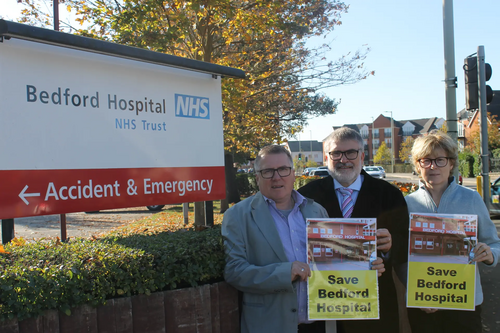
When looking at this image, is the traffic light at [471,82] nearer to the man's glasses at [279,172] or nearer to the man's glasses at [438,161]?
the man's glasses at [438,161]

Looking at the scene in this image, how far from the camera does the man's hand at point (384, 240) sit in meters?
2.54

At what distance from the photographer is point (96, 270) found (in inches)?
99.6

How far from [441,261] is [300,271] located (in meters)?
1.10

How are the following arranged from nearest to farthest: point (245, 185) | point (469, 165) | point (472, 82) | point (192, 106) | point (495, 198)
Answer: point (192, 106) → point (472, 82) → point (495, 198) → point (245, 185) → point (469, 165)

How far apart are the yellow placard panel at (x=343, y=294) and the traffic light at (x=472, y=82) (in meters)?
5.24

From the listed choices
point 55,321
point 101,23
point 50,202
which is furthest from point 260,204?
point 101,23

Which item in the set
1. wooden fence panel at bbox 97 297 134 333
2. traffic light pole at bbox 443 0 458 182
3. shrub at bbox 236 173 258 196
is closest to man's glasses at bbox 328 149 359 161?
wooden fence panel at bbox 97 297 134 333

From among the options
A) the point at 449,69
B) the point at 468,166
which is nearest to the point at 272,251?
the point at 449,69

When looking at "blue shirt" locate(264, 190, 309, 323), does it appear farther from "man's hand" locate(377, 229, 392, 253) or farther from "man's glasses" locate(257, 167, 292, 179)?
"man's hand" locate(377, 229, 392, 253)

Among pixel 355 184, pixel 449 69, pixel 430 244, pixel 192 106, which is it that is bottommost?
pixel 430 244

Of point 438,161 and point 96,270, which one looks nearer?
point 96,270

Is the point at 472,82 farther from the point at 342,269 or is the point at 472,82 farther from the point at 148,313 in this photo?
the point at 148,313

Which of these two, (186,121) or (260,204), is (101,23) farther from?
(260,204)

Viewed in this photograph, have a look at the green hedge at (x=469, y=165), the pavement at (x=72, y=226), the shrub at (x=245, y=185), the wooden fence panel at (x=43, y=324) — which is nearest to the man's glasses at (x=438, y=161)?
the wooden fence panel at (x=43, y=324)
